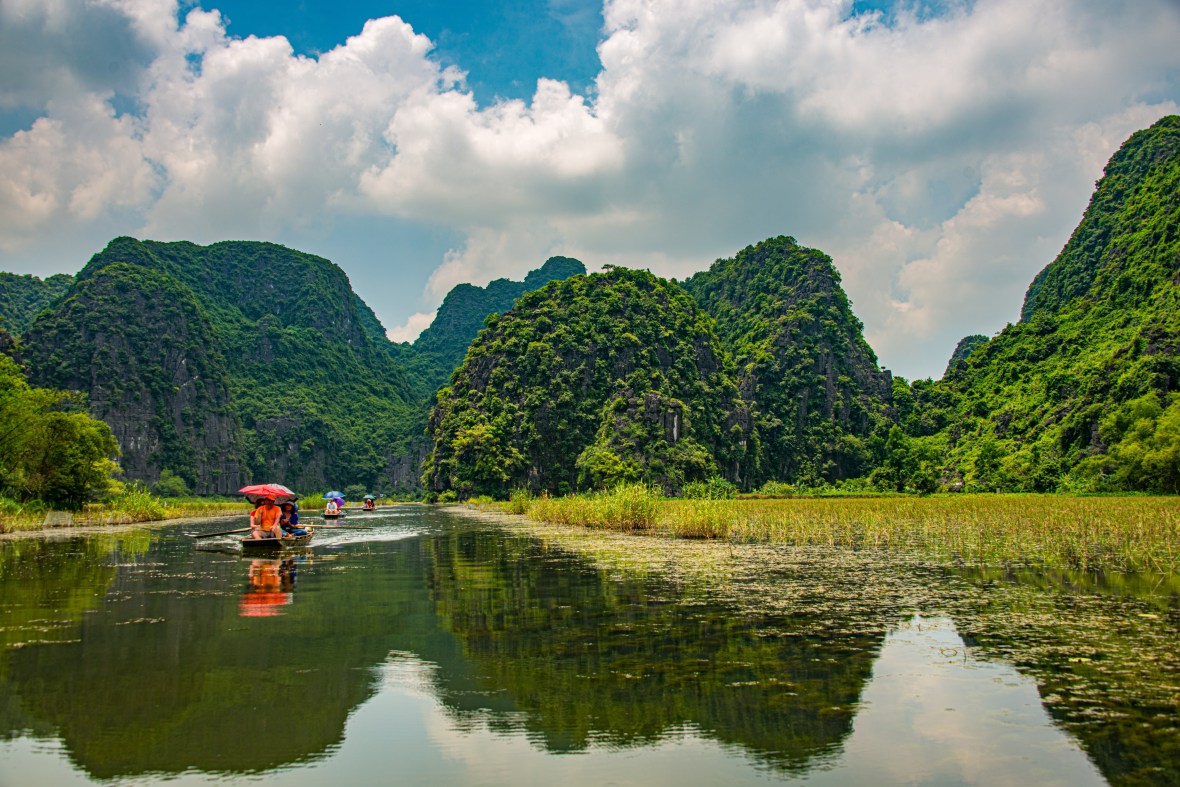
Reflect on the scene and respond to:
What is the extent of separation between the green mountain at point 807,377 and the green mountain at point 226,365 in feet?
258

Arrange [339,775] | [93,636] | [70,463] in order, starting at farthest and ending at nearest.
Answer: [70,463]
[93,636]
[339,775]

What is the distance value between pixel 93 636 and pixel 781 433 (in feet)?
341

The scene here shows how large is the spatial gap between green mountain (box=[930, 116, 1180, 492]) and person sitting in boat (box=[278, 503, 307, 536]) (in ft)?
147

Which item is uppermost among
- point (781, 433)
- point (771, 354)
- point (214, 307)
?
point (214, 307)

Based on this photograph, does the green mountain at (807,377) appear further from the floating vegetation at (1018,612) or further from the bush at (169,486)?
the floating vegetation at (1018,612)

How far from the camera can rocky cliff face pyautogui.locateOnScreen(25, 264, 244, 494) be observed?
107500 millimetres

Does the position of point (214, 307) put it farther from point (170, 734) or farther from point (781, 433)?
point (170, 734)

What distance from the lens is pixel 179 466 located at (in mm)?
113438

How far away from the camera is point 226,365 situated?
15062 cm

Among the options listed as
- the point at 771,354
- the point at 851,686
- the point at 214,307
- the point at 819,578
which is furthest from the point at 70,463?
the point at 214,307

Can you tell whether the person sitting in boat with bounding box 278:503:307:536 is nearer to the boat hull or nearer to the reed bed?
the boat hull

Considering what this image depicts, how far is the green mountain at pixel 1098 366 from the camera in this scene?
53.0m

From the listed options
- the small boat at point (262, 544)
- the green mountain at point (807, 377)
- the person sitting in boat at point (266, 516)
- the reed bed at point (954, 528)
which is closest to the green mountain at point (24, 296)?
the green mountain at point (807, 377)

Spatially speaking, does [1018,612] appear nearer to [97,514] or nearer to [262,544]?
[262,544]
